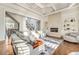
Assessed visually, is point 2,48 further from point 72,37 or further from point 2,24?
point 72,37

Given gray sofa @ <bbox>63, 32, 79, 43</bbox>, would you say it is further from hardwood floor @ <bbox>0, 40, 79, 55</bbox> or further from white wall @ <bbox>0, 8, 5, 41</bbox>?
white wall @ <bbox>0, 8, 5, 41</bbox>

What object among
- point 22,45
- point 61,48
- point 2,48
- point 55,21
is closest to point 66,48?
point 61,48

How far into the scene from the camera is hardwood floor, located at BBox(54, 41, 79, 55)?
5.13ft

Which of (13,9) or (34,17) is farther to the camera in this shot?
(34,17)

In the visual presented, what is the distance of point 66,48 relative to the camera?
1565mm

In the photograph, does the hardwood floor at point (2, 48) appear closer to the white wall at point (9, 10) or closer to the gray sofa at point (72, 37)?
the white wall at point (9, 10)

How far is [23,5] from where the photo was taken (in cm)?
156

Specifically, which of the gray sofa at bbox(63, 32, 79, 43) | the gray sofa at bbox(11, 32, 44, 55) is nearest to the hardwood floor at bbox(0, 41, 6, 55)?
the gray sofa at bbox(11, 32, 44, 55)

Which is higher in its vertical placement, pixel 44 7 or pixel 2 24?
pixel 44 7

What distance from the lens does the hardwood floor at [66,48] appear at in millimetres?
1562
